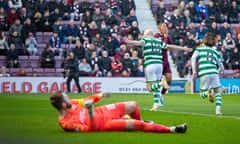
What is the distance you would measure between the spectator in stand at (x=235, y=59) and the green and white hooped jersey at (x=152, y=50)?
60.9 ft

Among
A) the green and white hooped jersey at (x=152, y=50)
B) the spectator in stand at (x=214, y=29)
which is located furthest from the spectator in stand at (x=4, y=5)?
the green and white hooped jersey at (x=152, y=50)

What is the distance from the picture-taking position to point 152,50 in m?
22.6

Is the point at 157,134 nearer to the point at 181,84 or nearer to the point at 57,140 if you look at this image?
the point at 57,140

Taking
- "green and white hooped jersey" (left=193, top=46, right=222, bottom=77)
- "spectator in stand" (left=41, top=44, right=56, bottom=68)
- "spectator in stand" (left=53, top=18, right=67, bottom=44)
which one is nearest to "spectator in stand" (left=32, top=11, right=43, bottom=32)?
"spectator in stand" (left=53, top=18, right=67, bottom=44)

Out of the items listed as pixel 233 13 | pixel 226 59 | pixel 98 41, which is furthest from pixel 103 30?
pixel 233 13

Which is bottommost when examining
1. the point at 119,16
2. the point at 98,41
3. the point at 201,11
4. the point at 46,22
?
the point at 98,41

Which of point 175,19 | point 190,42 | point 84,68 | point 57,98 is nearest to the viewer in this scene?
point 57,98

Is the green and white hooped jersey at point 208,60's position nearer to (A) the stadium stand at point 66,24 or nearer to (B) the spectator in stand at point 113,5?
(A) the stadium stand at point 66,24

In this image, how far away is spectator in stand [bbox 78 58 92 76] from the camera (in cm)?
3822

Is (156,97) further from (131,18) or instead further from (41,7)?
(131,18)

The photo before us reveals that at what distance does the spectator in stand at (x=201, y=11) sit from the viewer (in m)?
43.2

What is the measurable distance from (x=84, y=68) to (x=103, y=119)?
2405 centimetres

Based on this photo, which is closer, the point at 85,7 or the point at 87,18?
the point at 87,18

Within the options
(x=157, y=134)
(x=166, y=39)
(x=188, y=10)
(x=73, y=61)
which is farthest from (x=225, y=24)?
(x=157, y=134)
